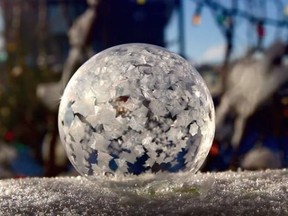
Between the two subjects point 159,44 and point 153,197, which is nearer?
point 153,197

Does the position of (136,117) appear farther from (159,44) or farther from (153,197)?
(159,44)

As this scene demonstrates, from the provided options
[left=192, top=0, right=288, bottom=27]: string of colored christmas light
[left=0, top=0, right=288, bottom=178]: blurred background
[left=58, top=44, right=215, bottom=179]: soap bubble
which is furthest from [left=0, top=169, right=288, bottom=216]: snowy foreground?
[left=192, top=0, right=288, bottom=27]: string of colored christmas light

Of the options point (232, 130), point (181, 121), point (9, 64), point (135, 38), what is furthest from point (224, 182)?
point (9, 64)

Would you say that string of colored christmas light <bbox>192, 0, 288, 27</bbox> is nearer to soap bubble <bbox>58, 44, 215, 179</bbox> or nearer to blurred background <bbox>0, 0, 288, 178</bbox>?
blurred background <bbox>0, 0, 288, 178</bbox>

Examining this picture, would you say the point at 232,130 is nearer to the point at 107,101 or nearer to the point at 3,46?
the point at 3,46

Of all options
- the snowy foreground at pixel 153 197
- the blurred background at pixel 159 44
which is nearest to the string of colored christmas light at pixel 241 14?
the blurred background at pixel 159 44

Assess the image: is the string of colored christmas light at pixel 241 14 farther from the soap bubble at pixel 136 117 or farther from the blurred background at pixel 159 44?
the soap bubble at pixel 136 117

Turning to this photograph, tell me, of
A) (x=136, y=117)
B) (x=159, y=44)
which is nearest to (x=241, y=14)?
(x=159, y=44)
